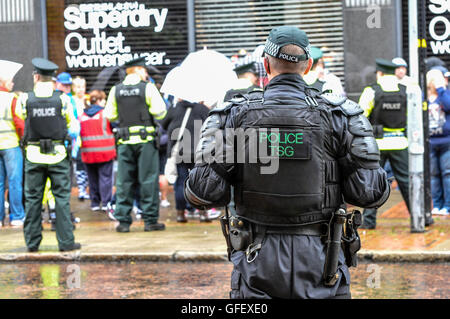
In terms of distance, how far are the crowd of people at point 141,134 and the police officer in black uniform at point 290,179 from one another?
5.44m

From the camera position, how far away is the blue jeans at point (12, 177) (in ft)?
38.2

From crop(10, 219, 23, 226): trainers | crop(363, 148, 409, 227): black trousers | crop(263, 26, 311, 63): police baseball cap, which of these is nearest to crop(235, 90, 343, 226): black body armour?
crop(263, 26, 311, 63): police baseball cap

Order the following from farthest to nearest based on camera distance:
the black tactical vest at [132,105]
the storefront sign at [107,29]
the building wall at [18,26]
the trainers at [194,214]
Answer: the building wall at [18,26] → the storefront sign at [107,29] → the trainers at [194,214] → the black tactical vest at [132,105]

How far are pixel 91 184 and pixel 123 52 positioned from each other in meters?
4.14

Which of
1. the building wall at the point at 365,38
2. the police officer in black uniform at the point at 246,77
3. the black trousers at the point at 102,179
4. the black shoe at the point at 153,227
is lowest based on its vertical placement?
the black shoe at the point at 153,227

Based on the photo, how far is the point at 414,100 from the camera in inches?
394

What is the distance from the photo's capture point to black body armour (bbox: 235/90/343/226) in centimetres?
393

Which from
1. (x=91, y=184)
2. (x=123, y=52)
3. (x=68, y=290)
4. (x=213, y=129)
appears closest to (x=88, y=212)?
(x=91, y=184)

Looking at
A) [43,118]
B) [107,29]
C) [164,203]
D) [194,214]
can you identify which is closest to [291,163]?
[43,118]

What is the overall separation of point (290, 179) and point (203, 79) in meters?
4.37

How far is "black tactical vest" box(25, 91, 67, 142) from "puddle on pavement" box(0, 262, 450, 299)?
4.79 ft

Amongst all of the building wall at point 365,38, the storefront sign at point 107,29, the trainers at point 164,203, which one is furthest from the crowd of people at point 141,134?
the storefront sign at point 107,29

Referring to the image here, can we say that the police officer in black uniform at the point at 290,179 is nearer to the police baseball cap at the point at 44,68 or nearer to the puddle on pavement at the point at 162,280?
the puddle on pavement at the point at 162,280

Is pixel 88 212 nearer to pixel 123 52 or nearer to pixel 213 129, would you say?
pixel 123 52
